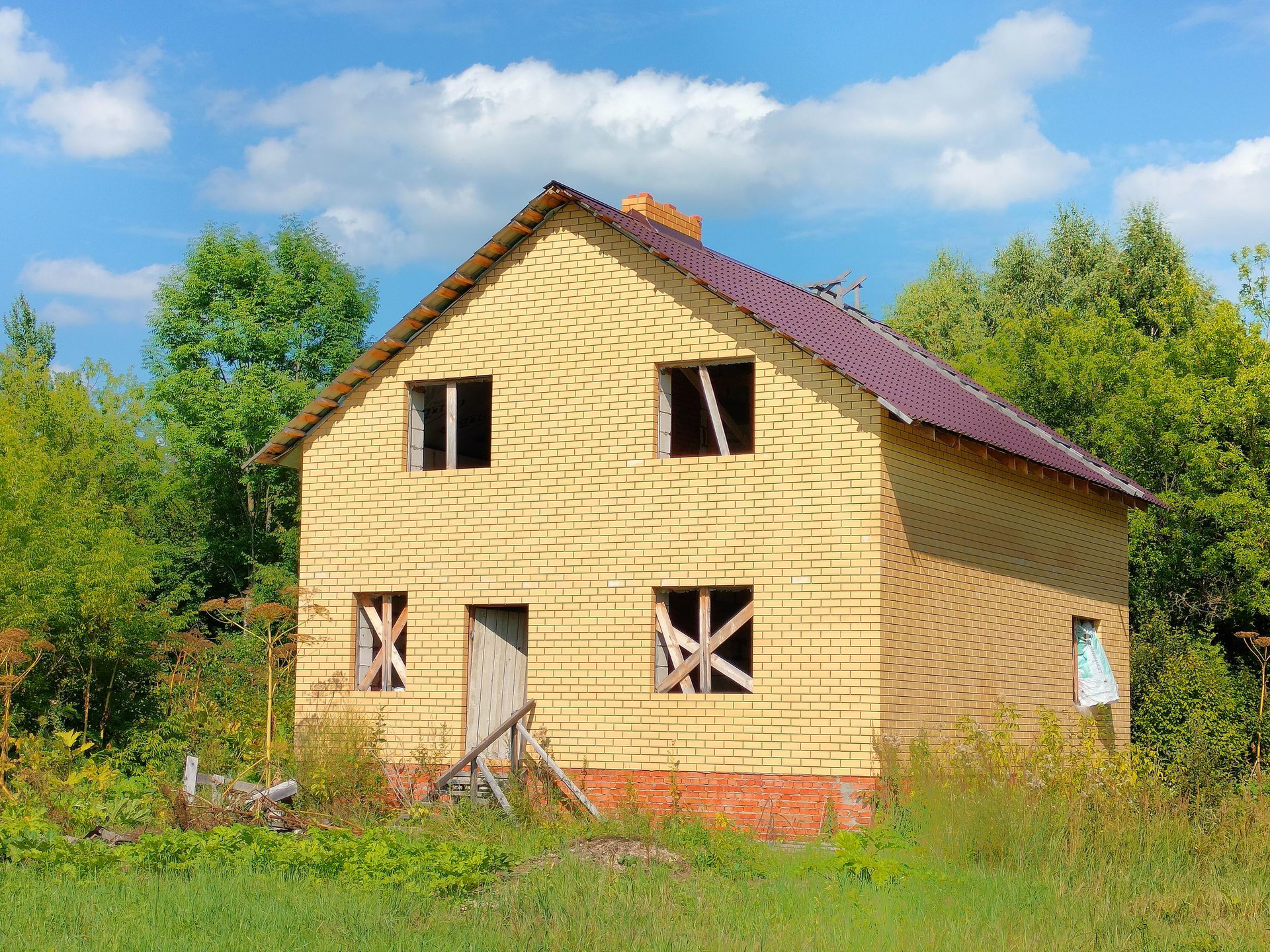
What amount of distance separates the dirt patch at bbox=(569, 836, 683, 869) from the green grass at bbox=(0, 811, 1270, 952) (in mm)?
221

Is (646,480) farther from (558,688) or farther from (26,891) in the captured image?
(26,891)

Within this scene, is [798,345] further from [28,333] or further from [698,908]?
[28,333]

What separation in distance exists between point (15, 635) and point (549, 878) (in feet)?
31.3

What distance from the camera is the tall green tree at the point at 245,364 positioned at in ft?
121

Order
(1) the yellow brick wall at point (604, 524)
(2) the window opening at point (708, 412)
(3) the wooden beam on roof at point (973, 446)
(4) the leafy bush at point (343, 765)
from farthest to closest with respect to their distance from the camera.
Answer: (2) the window opening at point (708, 412) → (4) the leafy bush at point (343, 765) → (3) the wooden beam on roof at point (973, 446) → (1) the yellow brick wall at point (604, 524)

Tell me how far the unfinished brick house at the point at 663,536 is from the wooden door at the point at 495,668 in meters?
0.03

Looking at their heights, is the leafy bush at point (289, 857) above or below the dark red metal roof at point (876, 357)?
below

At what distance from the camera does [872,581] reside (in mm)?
15289

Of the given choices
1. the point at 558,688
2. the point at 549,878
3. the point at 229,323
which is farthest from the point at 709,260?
the point at 229,323

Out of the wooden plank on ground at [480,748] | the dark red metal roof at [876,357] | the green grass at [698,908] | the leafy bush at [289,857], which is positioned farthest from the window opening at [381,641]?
the green grass at [698,908]

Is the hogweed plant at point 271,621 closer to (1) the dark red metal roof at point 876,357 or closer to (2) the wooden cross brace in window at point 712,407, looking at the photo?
(2) the wooden cross brace in window at point 712,407

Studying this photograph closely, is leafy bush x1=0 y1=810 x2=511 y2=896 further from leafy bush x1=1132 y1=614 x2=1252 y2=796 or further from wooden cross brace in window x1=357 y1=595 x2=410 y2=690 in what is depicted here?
leafy bush x1=1132 y1=614 x2=1252 y2=796

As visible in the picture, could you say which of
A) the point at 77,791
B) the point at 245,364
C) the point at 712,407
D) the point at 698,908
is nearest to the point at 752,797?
the point at 712,407

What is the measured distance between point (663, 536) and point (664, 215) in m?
6.89
